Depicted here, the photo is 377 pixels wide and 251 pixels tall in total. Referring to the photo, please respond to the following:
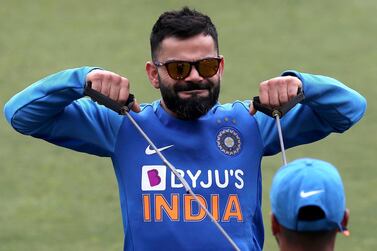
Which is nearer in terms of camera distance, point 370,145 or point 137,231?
point 137,231

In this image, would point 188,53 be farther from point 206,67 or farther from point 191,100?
point 191,100

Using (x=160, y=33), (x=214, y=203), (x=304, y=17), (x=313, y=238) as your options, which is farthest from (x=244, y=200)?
(x=304, y=17)

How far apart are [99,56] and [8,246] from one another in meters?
3.59

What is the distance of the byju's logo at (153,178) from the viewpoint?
498 cm

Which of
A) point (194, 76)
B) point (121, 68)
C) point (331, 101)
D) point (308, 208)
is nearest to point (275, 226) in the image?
point (308, 208)

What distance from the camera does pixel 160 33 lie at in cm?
513

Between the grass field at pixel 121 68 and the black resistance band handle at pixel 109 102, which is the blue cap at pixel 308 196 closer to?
the black resistance band handle at pixel 109 102

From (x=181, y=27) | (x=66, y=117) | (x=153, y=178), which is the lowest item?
(x=153, y=178)

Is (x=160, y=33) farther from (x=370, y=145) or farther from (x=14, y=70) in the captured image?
(x=14, y=70)

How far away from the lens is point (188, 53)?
5.03 metres

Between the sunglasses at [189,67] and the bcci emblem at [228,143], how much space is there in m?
0.29

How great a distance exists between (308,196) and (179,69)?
1628 mm

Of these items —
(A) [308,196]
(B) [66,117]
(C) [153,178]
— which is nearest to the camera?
(A) [308,196]

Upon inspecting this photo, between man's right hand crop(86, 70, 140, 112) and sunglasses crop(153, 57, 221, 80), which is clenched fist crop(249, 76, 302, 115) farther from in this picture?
man's right hand crop(86, 70, 140, 112)
